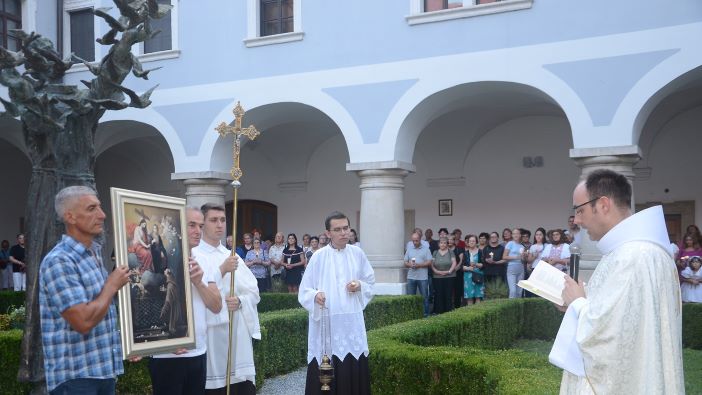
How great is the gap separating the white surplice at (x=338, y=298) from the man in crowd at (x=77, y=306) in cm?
247

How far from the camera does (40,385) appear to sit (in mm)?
6004

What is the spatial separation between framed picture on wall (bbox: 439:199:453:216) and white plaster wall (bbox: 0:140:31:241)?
13227 millimetres

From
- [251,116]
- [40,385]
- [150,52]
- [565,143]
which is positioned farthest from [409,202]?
[40,385]

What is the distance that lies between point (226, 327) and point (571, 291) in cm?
248

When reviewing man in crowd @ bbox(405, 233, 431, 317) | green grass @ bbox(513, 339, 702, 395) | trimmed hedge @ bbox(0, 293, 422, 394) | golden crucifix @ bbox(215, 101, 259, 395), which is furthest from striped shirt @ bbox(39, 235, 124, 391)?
man in crowd @ bbox(405, 233, 431, 317)

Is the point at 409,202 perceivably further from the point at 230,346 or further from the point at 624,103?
the point at 230,346

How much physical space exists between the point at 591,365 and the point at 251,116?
12.9 m

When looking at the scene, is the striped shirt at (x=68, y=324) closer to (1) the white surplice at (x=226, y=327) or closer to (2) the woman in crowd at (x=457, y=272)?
(1) the white surplice at (x=226, y=327)

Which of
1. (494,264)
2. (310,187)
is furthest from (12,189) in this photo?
(494,264)

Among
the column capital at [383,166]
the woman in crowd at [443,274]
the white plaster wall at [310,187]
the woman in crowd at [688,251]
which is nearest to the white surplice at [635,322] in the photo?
the woman in crowd at [688,251]

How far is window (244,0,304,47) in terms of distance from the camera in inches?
587

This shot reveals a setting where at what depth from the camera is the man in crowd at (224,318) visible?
495 cm

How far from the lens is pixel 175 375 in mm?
4508

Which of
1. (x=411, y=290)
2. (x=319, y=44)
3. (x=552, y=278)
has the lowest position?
(x=411, y=290)
